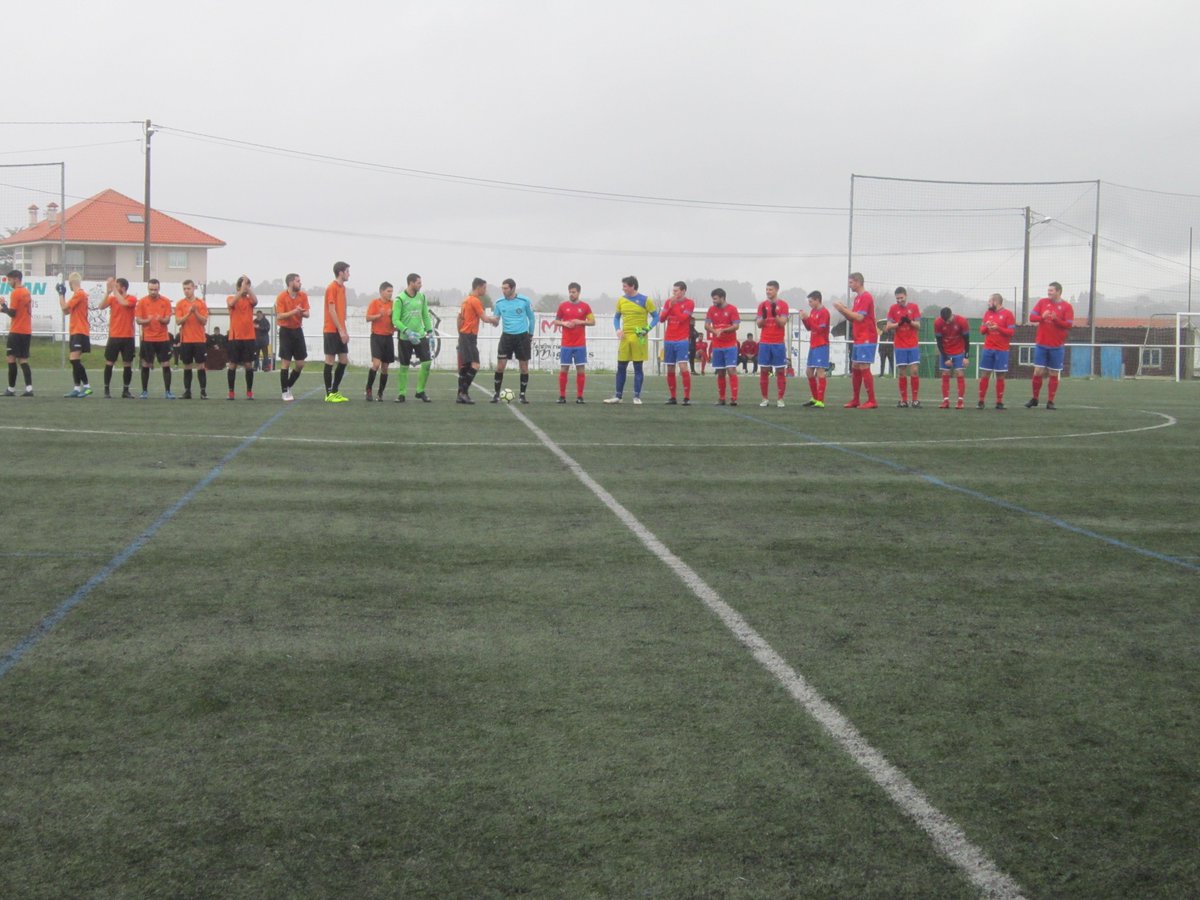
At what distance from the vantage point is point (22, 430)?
13.5m

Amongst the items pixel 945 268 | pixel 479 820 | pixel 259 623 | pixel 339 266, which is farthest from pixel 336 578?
pixel 945 268

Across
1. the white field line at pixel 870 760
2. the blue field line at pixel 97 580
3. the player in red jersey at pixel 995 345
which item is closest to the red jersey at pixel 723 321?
the player in red jersey at pixel 995 345

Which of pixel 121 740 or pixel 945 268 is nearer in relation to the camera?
pixel 121 740

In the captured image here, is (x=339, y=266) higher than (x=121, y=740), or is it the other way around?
(x=339, y=266)

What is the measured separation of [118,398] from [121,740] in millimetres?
17021

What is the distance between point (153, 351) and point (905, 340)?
12445mm

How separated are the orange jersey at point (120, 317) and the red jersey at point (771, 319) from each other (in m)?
9.94

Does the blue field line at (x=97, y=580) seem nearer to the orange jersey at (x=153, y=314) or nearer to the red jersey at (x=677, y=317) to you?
the orange jersey at (x=153, y=314)

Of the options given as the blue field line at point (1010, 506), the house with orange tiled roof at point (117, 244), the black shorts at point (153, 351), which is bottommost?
the blue field line at point (1010, 506)

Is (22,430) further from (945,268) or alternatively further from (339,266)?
(945,268)

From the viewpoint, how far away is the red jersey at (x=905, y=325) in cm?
2128

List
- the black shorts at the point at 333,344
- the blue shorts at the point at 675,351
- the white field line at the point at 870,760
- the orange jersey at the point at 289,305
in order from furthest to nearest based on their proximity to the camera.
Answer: the blue shorts at the point at 675,351
the orange jersey at the point at 289,305
the black shorts at the point at 333,344
the white field line at the point at 870,760

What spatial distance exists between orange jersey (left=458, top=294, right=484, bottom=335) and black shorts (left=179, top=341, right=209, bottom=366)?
4.24 meters

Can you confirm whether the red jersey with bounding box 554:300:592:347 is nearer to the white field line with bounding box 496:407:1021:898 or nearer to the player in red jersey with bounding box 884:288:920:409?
the player in red jersey with bounding box 884:288:920:409
